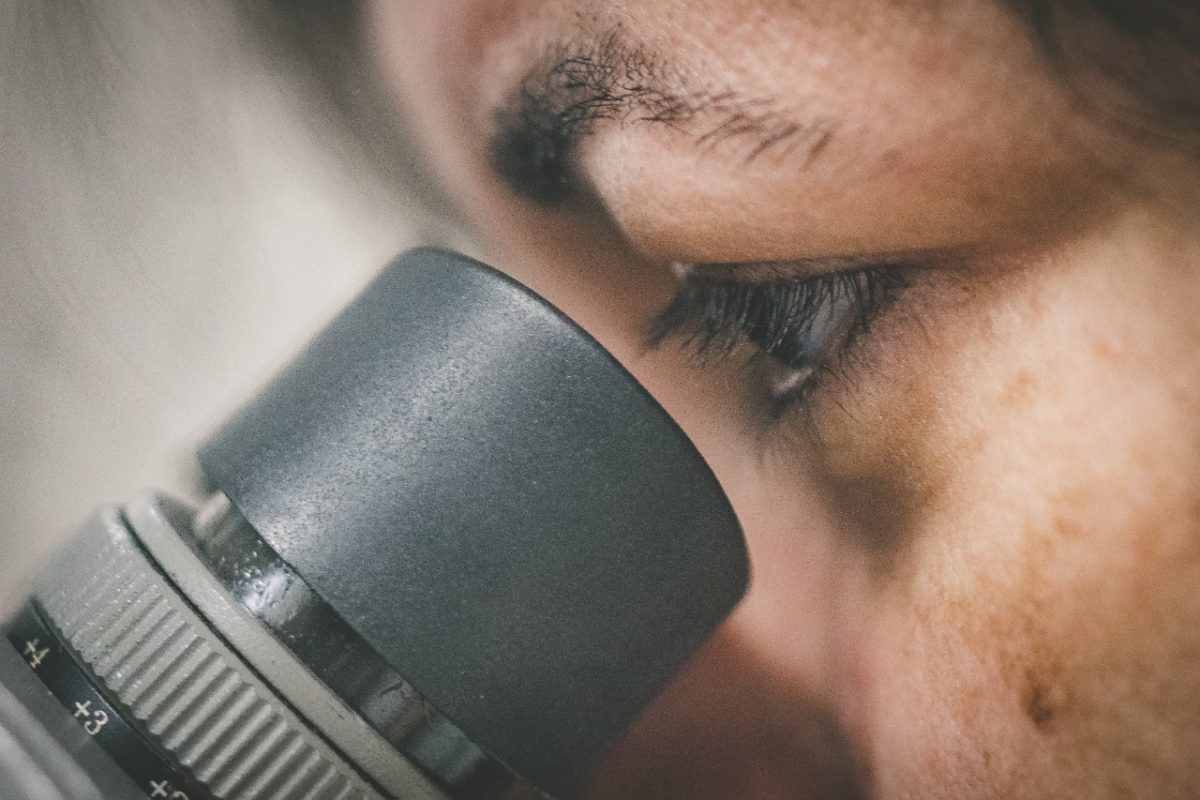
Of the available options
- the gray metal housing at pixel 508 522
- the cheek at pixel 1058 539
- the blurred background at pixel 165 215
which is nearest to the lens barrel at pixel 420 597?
the gray metal housing at pixel 508 522

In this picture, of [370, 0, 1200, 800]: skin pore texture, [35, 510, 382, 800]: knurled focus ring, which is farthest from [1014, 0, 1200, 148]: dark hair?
[35, 510, 382, 800]: knurled focus ring

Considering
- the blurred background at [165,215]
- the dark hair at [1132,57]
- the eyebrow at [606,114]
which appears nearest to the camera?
the dark hair at [1132,57]

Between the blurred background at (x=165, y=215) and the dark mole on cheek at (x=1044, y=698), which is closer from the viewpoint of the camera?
the dark mole on cheek at (x=1044, y=698)

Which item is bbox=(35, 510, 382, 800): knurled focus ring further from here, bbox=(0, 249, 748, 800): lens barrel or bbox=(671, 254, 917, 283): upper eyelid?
bbox=(671, 254, 917, 283): upper eyelid

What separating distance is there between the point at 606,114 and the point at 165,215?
374 mm

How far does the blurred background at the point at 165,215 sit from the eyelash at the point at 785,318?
21 cm

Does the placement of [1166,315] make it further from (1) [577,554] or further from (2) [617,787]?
(2) [617,787]

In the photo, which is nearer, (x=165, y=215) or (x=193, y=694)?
(x=193, y=694)

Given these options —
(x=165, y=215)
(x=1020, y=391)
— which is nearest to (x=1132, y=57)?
(x=1020, y=391)

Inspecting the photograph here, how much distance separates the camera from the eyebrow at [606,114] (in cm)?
39

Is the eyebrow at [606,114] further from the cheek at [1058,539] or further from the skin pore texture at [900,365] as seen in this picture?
the cheek at [1058,539]

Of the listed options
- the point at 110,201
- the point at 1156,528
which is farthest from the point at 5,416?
the point at 1156,528

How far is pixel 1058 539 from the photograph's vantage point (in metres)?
0.33

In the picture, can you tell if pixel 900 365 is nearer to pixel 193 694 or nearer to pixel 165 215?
pixel 193 694
